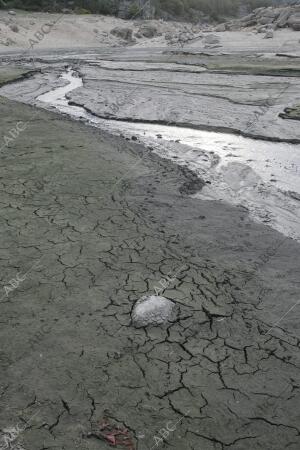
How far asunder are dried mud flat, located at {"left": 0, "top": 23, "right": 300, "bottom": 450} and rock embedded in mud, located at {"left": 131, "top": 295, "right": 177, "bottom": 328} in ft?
0.19

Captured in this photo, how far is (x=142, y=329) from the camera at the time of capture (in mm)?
3518

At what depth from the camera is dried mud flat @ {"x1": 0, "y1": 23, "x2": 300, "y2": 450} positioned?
279cm

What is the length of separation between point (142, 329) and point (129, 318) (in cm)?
16

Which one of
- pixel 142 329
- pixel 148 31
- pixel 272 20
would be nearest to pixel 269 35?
pixel 272 20

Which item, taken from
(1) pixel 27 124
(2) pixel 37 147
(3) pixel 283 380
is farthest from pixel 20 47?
(3) pixel 283 380

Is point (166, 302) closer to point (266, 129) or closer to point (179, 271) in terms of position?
point (179, 271)

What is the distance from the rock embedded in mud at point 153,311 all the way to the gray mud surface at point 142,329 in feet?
0.23

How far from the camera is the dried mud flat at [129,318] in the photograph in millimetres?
2789

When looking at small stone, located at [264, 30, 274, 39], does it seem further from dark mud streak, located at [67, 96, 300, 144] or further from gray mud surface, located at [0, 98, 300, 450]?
gray mud surface, located at [0, 98, 300, 450]

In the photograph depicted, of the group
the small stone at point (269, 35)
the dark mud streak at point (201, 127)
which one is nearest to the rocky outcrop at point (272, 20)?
the small stone at point (269, 35)

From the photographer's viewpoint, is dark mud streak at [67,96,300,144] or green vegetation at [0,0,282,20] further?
green vegetation at [0,0,282,20]

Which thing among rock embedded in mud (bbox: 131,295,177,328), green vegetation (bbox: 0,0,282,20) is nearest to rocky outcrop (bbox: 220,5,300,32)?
green vegetation (bbox: 0,0,282,20)

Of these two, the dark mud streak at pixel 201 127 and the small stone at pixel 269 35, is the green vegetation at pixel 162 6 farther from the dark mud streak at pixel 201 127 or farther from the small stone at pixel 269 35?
the dark mud streak at pixel 201 127

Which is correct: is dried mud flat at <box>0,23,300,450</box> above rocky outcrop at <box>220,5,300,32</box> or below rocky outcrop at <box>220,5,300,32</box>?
below
